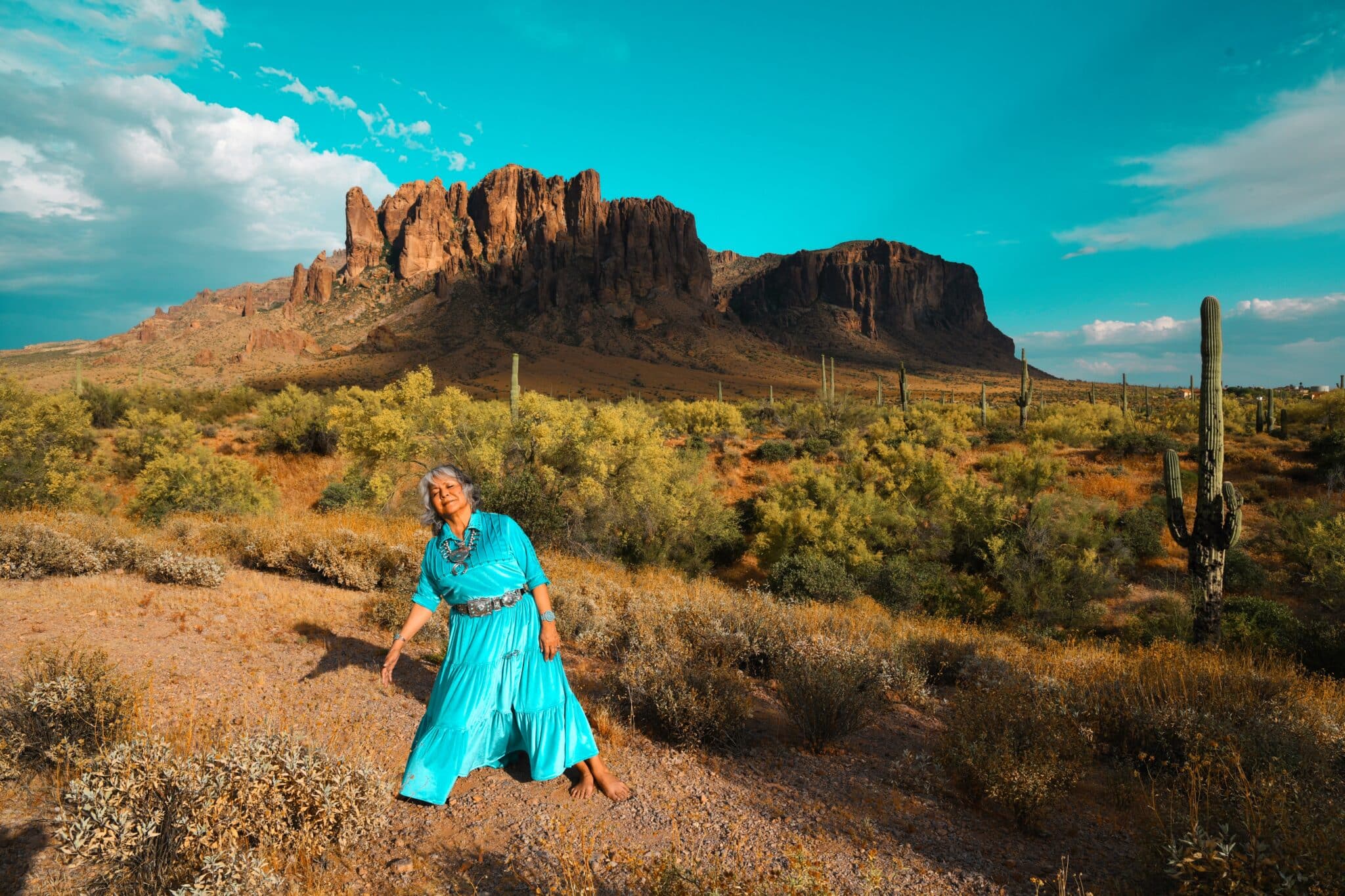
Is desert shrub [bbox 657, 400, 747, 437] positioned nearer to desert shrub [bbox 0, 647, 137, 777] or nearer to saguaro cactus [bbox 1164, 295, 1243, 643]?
saguaro cactus [bbox 1164, 295, 1243, 643]

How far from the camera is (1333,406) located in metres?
25.2

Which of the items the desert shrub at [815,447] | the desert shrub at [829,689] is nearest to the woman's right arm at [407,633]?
the desert shrub at [829,689]

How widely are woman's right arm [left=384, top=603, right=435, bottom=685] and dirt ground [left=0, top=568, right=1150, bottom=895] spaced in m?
0.69

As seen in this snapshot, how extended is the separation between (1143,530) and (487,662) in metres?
17.7

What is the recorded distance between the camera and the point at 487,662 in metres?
3.47

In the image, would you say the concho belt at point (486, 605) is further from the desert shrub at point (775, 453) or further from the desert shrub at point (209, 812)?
the desert shrub at point (775, 453)

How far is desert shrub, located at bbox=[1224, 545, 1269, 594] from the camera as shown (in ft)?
43.2

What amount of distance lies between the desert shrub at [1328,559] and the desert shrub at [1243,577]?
32.7 inches

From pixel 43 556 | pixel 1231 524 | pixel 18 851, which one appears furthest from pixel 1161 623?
pixel 43 556

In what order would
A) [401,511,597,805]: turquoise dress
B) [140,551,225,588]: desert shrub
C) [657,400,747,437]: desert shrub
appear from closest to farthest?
[401,511,597,805]: turquoise dress
[140,551,225,588]: desert shrub
[657,400,747,437]: desert shrub

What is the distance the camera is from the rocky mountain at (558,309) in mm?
72375

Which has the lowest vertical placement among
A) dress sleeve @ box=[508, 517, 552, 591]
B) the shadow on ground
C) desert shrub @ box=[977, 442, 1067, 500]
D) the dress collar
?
the shadow on ground

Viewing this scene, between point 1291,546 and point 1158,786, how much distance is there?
15243 mm

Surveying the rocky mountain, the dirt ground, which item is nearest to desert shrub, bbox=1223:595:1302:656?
the dirt ground
